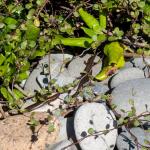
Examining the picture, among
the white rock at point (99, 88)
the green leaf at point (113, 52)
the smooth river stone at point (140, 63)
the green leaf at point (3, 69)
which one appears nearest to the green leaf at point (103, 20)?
the green leaf at point (113, 52)

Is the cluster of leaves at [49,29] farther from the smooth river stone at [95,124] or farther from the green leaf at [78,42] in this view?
the smooth river stone at [95,124]

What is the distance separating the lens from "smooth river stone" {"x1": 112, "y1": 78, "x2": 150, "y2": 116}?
267 cm

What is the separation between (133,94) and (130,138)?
9.6 inches

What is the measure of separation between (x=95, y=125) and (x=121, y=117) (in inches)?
5.6

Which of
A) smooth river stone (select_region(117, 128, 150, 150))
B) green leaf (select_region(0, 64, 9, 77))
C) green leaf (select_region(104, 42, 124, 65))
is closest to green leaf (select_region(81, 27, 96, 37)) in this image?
green leaf (select_region(104, 42, 124, 65))

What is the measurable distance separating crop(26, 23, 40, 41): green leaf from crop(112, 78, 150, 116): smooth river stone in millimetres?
529

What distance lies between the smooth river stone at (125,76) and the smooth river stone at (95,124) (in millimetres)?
273

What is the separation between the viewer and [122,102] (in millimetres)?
2693

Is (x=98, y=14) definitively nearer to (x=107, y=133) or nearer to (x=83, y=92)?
(x=83, y=92)

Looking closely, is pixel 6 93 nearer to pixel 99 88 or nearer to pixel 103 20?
pixel 99 88

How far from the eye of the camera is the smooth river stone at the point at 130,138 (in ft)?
8.37

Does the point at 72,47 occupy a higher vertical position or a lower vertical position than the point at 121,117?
higher

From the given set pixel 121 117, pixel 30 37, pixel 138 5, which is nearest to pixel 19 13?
pixel 30 37

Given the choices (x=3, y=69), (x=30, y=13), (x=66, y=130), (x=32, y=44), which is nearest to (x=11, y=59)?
(x=3, y=69)
